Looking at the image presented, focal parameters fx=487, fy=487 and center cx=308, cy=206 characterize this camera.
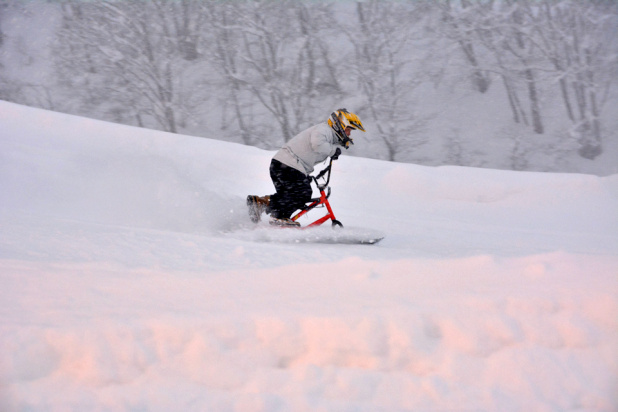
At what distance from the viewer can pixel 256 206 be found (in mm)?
5977

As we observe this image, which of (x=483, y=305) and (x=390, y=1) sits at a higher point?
(x=483, y=305)

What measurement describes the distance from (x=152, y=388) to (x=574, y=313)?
222 centimetres

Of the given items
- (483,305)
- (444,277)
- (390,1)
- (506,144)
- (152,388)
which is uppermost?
(152,388)

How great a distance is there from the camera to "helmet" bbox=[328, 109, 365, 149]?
18.8ft

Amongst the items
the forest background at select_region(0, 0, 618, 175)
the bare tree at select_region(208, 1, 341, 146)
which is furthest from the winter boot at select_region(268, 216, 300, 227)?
the bare tree at select_region(208, 1, 341, 146)

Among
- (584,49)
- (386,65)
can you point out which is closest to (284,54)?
(386,65)

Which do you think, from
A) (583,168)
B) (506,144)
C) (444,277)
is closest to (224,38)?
(506,144)

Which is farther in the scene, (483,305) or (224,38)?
(224,38)

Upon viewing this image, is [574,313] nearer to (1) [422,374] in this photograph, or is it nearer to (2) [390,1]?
(1) [422,374]

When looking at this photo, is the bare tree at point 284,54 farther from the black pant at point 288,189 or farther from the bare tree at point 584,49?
the black pant at point 288,189

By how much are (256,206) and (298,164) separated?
73cm

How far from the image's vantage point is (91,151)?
28.9 feet

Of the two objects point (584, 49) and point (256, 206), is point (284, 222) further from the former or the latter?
point (584, 49)

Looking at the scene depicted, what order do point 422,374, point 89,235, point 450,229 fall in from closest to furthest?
1. point 422,374
2. point 89,235
3. point 450,229
